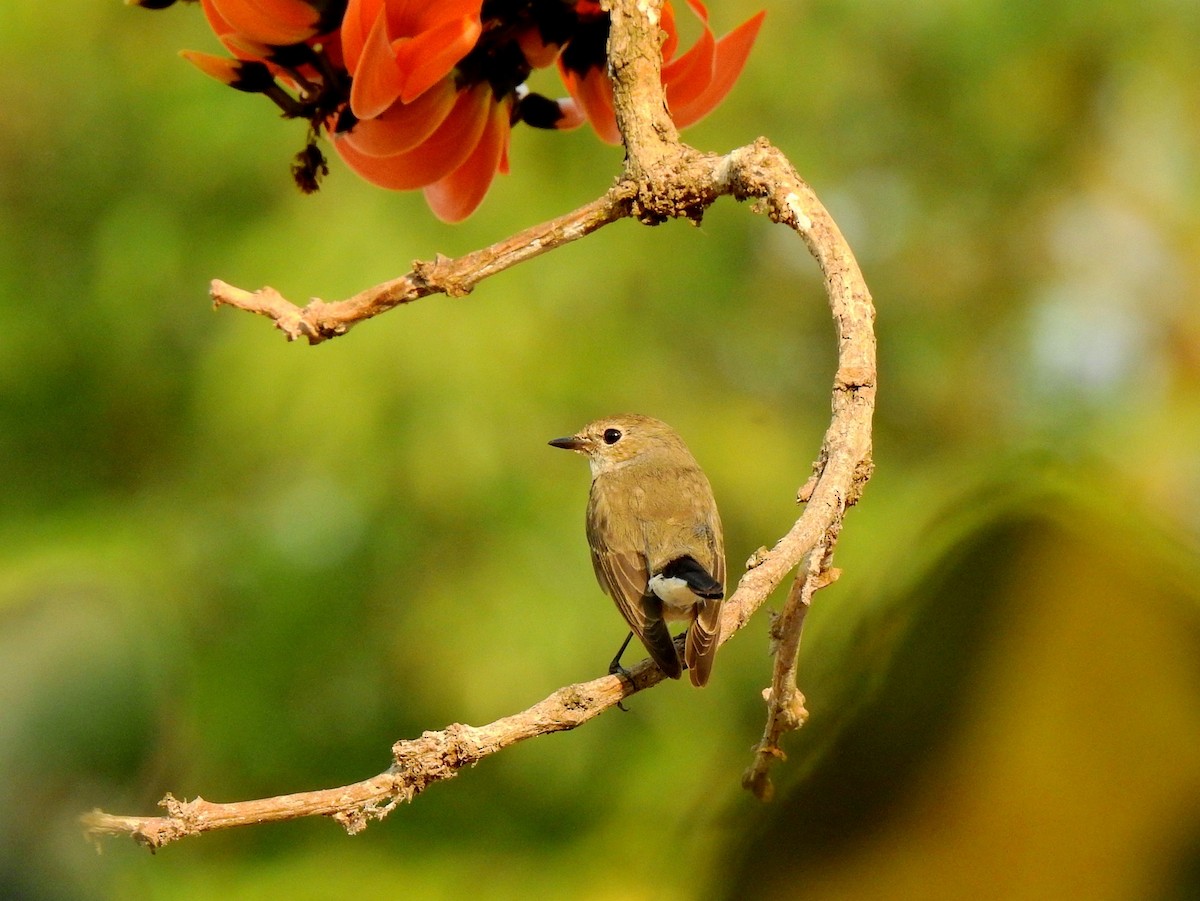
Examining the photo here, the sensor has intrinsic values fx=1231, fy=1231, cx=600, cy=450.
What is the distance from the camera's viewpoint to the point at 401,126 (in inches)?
25.5

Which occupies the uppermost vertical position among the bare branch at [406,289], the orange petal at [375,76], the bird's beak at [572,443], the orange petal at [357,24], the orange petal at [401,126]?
the bird's beak at [572,443]

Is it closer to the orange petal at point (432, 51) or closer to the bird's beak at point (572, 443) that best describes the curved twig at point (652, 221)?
the orange petal at point (432, 51)

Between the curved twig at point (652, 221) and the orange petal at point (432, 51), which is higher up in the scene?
the orange petal at point (432, 51)

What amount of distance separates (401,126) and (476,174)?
2.7 inches

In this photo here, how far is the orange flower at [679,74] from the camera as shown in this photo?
693mm

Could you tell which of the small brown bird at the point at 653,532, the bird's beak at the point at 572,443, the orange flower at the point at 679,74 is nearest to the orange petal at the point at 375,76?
the orange flower at the point at 679,74

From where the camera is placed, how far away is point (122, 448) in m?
→ 2.11

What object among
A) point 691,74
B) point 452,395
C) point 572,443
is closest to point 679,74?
point 691,74

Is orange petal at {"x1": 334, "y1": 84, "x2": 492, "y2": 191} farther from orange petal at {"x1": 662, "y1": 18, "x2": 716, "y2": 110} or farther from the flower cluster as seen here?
orange petal at {"x1": 662, "y1": 18, "x2": 716, "y2": 110}

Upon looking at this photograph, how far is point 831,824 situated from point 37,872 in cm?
65

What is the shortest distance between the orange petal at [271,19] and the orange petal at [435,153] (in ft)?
0.20

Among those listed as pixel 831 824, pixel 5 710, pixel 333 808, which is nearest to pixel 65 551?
pixel 5 710

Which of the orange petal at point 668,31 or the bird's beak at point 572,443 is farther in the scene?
the bird's beak at point 572,443

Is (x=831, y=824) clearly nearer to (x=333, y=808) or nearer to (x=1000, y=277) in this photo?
(x=333, y=808)
